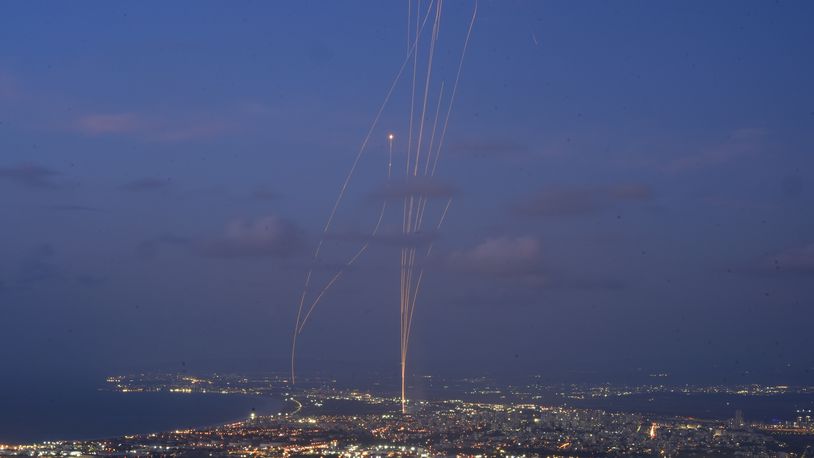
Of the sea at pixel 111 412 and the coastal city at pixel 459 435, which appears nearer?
the coastal city at pixel 459 435

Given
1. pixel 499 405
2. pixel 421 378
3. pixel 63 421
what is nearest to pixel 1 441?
pixel 63 421

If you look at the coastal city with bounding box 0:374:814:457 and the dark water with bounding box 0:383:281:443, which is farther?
the dark water with bounding box 0:383:281:443

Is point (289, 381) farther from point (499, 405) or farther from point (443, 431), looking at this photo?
point (443, 431)

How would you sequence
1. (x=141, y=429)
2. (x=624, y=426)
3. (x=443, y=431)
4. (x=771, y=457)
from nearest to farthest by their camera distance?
1. (x=771, y=457)
2. (x=443, y=431)
3. (x=624, y=426)
4. (x=141, y=429)

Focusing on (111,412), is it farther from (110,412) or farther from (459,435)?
(459,435)

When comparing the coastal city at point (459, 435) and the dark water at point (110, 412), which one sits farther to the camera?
the dark water at point (110, 412)
